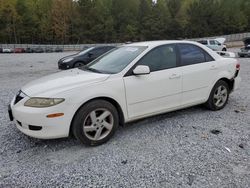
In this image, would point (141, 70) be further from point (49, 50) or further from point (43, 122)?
point (49, 50)

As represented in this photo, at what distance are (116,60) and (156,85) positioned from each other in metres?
0.85

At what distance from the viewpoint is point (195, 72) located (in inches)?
159

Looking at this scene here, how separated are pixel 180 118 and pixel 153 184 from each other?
6.61ft

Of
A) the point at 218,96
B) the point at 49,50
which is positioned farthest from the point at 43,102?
the point at 49,50

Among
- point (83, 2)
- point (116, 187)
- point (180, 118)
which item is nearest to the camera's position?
point (116, 187)

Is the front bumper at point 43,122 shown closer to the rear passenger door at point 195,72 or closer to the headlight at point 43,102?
the headlight at point 43,102

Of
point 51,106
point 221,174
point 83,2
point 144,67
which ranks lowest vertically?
point 221,174

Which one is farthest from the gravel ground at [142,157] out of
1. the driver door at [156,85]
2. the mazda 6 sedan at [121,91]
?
the driver door at [156,85]

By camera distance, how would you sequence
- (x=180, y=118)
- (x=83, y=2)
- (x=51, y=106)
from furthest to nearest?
(x=83, y=2) < (x=180, y=118) < (x=51, y=106)

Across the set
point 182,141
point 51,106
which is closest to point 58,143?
point 51,106

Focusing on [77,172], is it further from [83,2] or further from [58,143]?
[83,2]

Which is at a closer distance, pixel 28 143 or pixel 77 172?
pixel 77 172

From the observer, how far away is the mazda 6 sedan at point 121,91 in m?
2.95

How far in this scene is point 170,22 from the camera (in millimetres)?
60375
